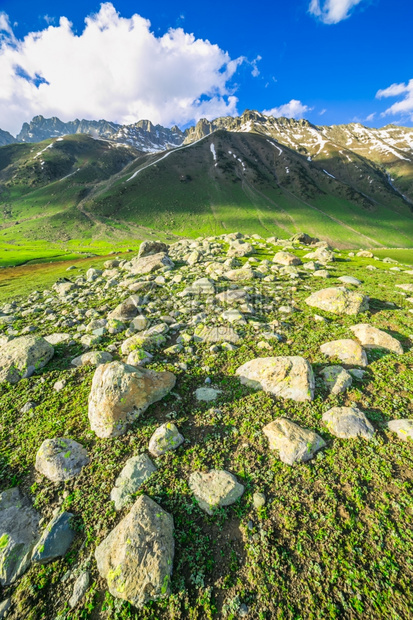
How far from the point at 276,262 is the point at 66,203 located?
20843 cm

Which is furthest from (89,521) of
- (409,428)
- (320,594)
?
(409,428)

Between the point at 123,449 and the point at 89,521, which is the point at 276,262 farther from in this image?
the point at 89,521

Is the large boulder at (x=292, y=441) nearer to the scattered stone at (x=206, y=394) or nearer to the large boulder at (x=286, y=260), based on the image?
the scattered stone at (x=206, y=394)

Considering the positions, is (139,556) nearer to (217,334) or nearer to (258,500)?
(258,500)

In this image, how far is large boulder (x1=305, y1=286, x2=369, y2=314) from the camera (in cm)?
1557

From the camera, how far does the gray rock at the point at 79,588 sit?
15.9 feet

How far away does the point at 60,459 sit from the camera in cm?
736

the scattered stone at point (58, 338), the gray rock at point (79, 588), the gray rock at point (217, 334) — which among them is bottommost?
the gray rock at point (79, 588)

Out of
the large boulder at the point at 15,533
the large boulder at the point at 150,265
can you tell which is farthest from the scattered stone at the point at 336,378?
the large boulder at the point at 150,265

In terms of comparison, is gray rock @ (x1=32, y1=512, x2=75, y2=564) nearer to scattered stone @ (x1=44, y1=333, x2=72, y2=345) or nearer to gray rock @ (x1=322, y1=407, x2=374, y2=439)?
gray rock @ (x1=322, y1=407, x2=374, y2=439)

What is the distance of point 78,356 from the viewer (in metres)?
12.4

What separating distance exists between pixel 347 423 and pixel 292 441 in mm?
2121

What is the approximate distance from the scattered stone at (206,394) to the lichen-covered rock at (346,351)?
234 inches

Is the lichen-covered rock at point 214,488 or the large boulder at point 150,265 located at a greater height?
the large boulder at point 150,265
